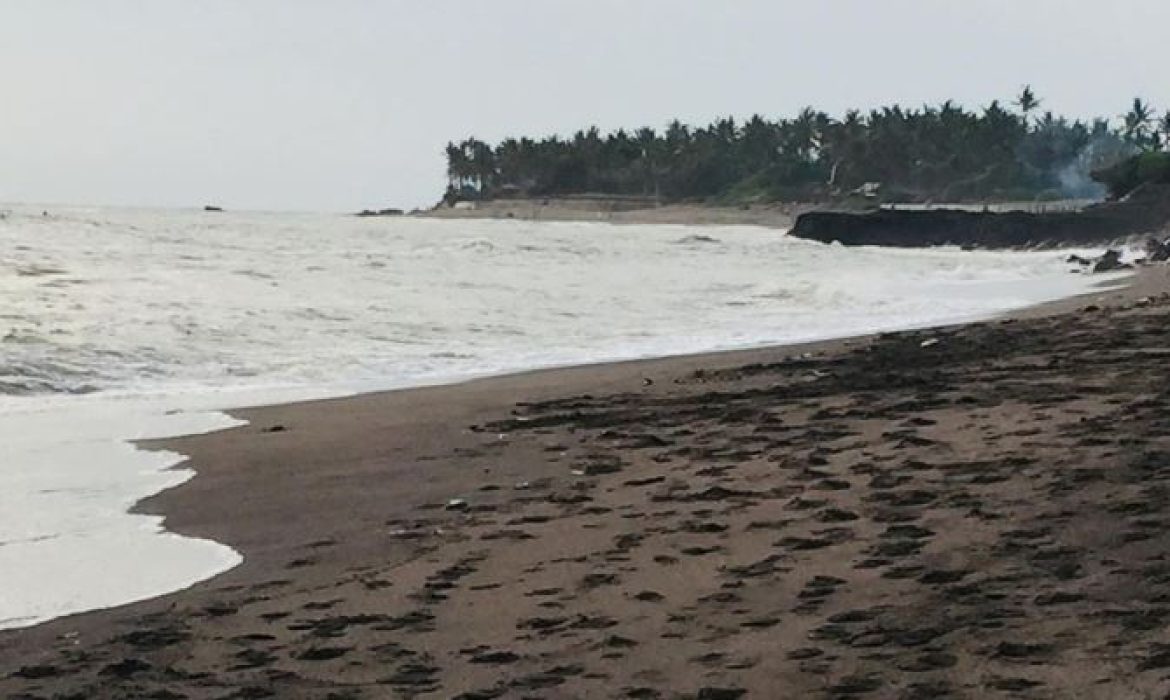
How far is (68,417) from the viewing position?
10.7 metres

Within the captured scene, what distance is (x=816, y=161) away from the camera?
131m

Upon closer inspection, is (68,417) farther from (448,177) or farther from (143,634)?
(448,177)

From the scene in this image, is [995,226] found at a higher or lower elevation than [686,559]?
lower

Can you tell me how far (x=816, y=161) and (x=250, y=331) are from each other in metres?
117

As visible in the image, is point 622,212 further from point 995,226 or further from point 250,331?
point 250,331

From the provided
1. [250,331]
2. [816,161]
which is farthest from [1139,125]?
[250,331]

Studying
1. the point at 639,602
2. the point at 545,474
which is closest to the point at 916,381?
the point at 545,474

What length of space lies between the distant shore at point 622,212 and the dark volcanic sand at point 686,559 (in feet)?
282

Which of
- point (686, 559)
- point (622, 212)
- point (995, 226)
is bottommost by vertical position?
point (995, 226)

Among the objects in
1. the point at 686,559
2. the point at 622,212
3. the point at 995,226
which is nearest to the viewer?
the point at 686,559

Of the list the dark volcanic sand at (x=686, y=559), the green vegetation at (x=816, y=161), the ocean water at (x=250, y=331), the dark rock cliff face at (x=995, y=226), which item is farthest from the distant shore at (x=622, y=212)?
the dark volcanic sand at (x=686, y=559)

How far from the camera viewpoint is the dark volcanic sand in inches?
158

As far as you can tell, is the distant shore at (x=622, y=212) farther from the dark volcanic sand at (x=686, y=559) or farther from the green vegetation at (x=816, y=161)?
the dark volcanic sand at (x=686, y=559)

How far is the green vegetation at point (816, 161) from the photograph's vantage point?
381 feet
